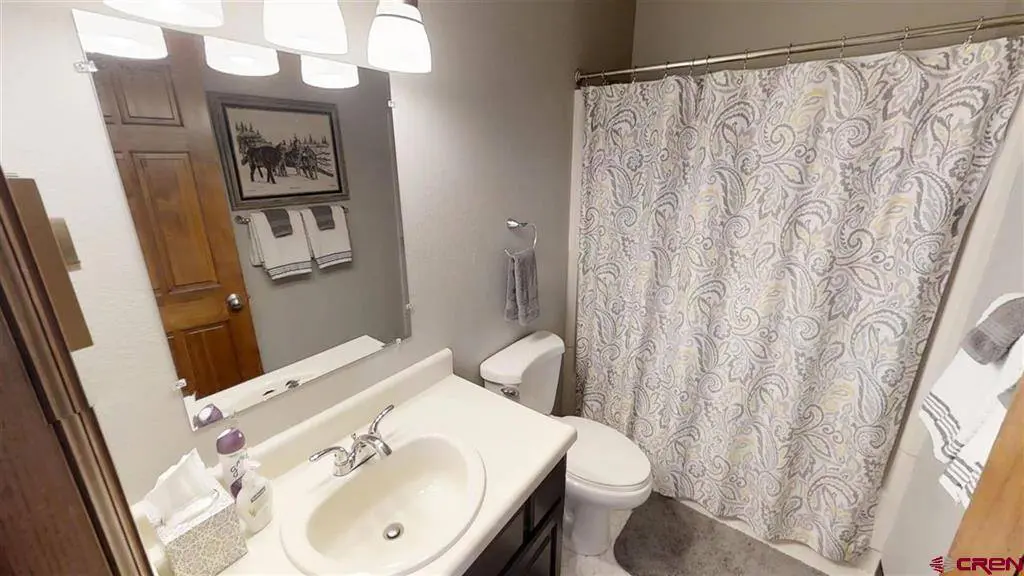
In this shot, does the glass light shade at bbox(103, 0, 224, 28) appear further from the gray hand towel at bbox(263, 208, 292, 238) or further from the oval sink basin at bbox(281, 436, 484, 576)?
the oval sink basin at bbox(281, 436, 484, 576)

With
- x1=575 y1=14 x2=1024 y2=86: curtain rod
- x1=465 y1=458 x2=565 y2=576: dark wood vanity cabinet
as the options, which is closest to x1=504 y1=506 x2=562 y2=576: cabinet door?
x1=465 y1=458 x2=565 y2=576: dark wood vanity cabinet

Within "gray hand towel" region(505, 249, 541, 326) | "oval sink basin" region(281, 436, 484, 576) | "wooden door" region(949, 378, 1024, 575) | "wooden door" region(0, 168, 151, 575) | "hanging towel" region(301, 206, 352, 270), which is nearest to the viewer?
"wooden door" region(0, 168, 151, 575)

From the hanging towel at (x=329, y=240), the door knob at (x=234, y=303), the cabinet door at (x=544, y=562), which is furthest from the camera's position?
the cabinet door at (x=544, y=562)

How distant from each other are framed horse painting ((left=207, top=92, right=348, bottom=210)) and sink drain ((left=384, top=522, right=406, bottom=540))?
2.60 feet

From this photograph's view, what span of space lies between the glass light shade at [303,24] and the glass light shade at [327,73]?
68mm

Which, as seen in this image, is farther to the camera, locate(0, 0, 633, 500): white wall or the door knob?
the door knob

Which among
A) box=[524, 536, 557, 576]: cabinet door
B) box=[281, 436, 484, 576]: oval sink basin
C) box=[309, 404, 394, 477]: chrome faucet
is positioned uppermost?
box=[309, 404, 394, 477]: chrome faucet

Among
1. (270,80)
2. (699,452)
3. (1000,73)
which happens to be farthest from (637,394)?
(270,80)

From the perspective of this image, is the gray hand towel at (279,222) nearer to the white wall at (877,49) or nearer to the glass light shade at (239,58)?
the glass light shade at (239,58)

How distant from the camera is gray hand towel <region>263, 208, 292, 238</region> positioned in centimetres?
96

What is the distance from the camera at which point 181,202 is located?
81 cm

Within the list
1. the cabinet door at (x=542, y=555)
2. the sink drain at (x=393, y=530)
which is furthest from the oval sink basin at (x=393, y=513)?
the cabinet door at (x=542, y=555)

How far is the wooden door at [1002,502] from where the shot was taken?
1.90ft

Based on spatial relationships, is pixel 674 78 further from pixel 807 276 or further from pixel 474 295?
pixel 474 295
